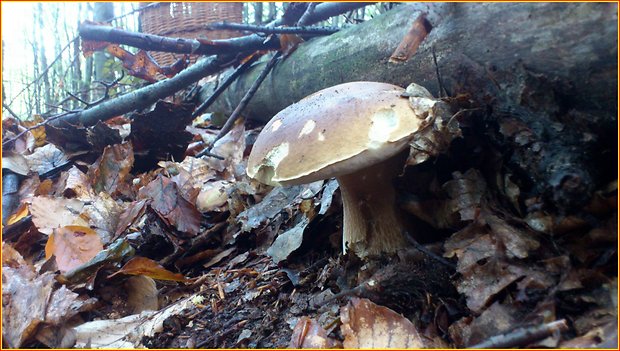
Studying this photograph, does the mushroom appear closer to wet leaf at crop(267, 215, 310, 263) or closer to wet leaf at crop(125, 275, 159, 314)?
wet leaf at crop(267, 215, 310, 263)

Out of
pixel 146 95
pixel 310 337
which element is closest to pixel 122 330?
pixel 310 337

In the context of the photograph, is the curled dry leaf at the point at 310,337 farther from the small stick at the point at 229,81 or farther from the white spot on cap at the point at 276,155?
the small stick at the point at 229,81

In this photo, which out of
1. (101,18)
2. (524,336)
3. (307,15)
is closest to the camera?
(524,336)

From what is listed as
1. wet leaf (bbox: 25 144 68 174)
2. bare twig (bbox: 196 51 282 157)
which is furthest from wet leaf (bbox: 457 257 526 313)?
wet leaf (bbox: 25 144 68 174)

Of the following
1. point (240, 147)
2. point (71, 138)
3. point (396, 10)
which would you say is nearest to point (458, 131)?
point (396, 10)

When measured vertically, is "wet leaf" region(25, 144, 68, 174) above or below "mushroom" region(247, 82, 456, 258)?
below

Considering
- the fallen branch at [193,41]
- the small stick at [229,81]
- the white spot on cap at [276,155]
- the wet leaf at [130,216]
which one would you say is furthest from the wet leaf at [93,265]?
the small stick at [229,81]

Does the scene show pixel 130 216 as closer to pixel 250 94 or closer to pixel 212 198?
pixel 212 198
